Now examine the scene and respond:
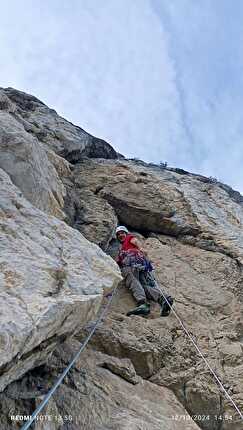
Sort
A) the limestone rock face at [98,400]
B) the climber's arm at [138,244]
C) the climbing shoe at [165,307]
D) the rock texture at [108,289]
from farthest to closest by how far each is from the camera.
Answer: the climber's arm at [138,244] → the climbing shoe at [165,307] → the limestone rock face at [98,400] → the rock texture at [108,289]

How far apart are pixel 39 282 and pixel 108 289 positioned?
1.03 meters

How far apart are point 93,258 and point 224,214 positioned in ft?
23.1

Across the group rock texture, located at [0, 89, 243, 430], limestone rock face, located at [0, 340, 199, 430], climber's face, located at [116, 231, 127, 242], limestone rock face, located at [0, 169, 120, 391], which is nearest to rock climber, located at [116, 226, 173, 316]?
rock texture, located at [0, 89, 243, 430]

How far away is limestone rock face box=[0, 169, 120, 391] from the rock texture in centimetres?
1

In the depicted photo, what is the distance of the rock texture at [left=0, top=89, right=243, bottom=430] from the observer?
12.9 ft

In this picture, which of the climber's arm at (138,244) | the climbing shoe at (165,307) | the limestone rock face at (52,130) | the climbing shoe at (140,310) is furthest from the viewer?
the limestone rock face at (52,130)

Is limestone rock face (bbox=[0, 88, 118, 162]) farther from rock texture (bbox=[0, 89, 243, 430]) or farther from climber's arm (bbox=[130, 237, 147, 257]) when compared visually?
climber's arm (bbox=[130, 237, 147, 257])

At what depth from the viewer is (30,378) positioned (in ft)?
14.2

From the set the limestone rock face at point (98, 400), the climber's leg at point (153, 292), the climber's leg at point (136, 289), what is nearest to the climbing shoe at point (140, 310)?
the climber's leg at point (136, 289)

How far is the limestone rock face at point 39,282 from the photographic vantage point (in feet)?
11.0

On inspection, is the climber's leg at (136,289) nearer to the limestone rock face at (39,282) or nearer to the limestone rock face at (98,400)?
the limestone rock face at (98,400)

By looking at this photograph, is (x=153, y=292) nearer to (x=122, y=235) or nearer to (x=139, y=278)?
(x=139, y=278)

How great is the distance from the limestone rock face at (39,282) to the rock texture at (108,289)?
1 centimetres

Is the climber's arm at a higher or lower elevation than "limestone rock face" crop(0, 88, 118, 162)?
lower
